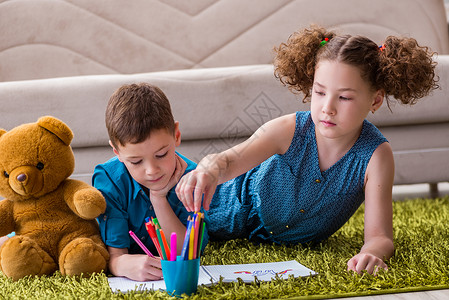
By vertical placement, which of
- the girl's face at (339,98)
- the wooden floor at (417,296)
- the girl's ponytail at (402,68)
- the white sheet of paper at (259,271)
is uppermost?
the girl's ponytail at (402,68)

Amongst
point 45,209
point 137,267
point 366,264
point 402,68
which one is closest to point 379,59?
point 402,68

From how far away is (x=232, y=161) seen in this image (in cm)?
116

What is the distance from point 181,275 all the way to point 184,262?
2 cm

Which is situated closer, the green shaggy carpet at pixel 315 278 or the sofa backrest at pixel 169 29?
the green shaggy carpet at pixel 315 278

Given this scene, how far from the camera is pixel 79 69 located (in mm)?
2254

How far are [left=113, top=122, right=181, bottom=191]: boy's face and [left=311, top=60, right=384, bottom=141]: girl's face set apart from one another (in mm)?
333

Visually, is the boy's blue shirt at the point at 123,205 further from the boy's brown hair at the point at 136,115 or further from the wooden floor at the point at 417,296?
the wooden floor at the point at 417,296

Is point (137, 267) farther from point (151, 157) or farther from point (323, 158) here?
point (323, 158)

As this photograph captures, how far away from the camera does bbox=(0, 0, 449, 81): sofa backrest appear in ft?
7.34

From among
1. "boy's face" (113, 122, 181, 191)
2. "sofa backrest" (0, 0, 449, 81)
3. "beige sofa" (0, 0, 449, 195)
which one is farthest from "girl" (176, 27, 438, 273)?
"sofa backrest" (0, 0, 449, 81)

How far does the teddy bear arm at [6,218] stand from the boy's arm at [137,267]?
24cm

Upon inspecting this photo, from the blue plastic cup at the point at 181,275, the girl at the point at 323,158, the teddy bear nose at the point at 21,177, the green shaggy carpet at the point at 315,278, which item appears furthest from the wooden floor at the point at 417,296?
the teddy bear nose at the point at 21,177

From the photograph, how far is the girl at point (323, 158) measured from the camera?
1.14 meters

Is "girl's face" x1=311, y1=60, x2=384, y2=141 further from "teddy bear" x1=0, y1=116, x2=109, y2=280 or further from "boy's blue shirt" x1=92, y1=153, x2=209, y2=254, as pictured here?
"teddy bear" x1=0, y1=116, x2=109, y2=280
